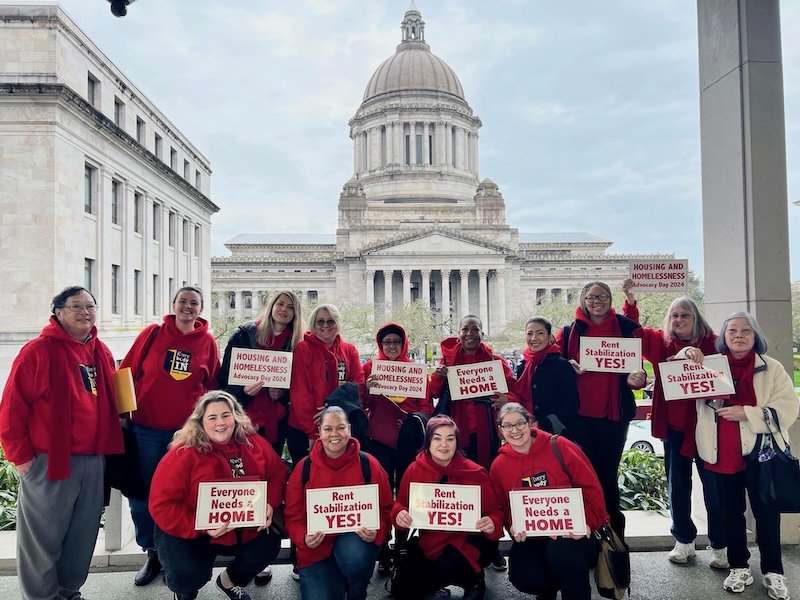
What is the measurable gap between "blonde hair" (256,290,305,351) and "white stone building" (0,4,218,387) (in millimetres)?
17273

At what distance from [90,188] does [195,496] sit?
2196 cm

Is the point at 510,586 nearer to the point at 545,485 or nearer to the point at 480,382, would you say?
the point at 545,485

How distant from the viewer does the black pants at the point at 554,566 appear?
13.3ft

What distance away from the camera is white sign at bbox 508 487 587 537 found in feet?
13.4

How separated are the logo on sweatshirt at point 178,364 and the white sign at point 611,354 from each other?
12.5ft

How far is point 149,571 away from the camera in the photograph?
16.4ft

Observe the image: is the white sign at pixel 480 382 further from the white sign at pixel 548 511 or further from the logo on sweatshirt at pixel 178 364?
the logo on sweatshirt at pixel 178 364

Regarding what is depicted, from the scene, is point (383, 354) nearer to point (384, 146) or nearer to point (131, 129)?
point (131, 129)

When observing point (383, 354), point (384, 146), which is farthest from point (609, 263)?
point (383, 354)

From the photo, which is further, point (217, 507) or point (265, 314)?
point (265, 314)

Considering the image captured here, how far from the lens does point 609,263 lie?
193 feet

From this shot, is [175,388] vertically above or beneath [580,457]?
above

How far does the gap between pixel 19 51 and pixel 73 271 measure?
7.86 m

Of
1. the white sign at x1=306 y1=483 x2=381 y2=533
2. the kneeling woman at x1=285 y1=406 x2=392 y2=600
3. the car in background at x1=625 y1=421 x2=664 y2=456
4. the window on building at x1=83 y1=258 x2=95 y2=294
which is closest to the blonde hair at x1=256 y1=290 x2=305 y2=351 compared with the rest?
the kneeling woman at x1=285 y1=406 x2=392 y2=600
